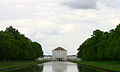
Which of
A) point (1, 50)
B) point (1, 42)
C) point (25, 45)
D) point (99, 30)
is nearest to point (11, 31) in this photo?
point (25, 45)

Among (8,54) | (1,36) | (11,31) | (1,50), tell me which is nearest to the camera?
(1,36)

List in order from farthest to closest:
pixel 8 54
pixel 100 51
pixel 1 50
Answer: pixel 100 51, pixel 8 54, pixel 1 50

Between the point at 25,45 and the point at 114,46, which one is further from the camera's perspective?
the point at 25,45

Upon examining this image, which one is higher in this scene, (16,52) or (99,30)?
(99,30)

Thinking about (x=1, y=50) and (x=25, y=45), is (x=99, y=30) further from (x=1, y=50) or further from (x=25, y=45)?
(x=1, y=50)

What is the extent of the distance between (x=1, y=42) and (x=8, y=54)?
43.2ft

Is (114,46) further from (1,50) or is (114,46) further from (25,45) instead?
(25,45)

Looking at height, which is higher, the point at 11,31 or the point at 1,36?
the point at 11,31

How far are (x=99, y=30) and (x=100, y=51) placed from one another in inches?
741

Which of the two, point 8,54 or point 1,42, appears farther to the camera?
point 8,54

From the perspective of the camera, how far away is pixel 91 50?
83.7 meters

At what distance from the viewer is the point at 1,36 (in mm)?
53469

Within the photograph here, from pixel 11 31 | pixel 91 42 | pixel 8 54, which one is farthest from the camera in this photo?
pixel 91 42

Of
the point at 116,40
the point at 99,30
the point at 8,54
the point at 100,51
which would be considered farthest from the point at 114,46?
the point at 99,30
